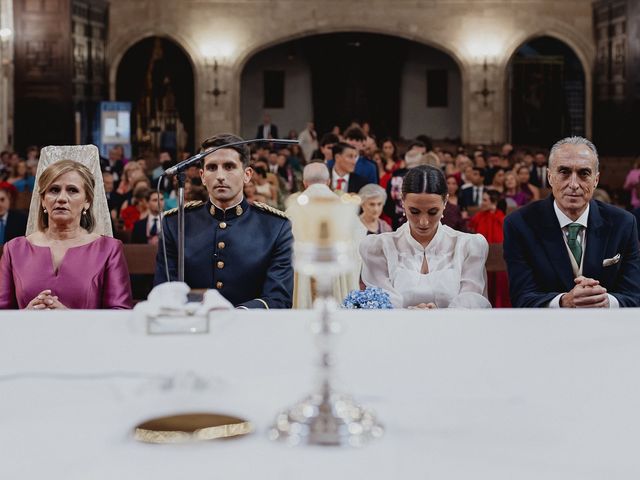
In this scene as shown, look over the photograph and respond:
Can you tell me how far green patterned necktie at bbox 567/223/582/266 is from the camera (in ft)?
12.8

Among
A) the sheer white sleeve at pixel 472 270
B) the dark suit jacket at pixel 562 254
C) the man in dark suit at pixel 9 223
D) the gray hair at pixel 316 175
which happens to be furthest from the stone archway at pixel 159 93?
the dark suit jacket at pixel 562 254

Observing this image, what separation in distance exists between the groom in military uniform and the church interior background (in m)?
14.3

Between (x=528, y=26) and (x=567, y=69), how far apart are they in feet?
10.3

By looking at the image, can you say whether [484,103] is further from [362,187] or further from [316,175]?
[316,175]

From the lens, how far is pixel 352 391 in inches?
75.7

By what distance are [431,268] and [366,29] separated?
18.9m

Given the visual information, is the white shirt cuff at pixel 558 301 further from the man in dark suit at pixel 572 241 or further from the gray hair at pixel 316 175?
the gray hair at pixel 316 175

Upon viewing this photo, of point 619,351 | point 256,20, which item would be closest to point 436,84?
point 256,20

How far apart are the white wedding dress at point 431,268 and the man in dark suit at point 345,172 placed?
4.04m

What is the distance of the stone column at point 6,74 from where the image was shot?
692 inches

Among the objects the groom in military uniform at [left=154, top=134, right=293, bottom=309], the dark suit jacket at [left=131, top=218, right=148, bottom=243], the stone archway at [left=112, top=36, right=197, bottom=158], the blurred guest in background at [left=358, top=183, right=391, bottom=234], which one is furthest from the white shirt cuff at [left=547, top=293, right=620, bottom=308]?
the stone archway at [left=112, top=36, right=197, bottom=158]

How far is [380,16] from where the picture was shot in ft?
72.8

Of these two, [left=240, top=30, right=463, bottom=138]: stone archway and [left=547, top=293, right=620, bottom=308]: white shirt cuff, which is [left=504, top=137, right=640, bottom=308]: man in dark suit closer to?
[left=547, top=293, right=620, bottom=308]: white shirt cuff

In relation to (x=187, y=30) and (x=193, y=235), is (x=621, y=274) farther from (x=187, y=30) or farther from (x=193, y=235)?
(x=187, y=30)
